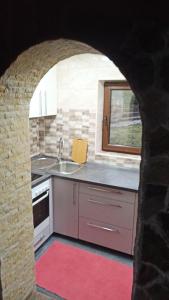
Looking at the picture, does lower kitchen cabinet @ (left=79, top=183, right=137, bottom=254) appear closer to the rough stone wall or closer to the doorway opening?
the doorway opening

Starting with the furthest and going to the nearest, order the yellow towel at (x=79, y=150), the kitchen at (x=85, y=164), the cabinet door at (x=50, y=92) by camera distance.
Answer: the yellow towel at (x=79, y=150), the cabinet door at (x=50, y=92), the kitchen at (x=85, y=164)

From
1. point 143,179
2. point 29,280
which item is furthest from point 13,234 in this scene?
point 143,179

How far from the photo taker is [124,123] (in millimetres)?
3174

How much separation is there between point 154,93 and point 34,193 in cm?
192

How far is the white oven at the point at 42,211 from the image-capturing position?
8.73 ft

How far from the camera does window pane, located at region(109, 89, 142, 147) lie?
121 inches

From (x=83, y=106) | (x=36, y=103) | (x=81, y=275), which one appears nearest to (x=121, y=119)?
(x=83, y=106)

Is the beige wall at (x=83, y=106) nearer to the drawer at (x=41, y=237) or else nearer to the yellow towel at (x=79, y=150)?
the yellow towel at (x=79, y=150)

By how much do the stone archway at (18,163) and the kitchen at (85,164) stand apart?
752 millimetres

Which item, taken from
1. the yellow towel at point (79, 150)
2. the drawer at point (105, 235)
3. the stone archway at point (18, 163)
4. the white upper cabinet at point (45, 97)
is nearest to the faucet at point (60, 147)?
the yellow towel at point (79, 150)

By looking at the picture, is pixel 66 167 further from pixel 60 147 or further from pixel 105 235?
pixel 105 235

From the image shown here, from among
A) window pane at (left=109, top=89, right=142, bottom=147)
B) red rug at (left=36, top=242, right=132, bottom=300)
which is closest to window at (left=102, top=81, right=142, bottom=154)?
window pane at (left=109, top=89, right=142, bottom=147)

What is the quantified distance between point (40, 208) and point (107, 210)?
75 cm

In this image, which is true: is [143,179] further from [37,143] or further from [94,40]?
[37,143]
